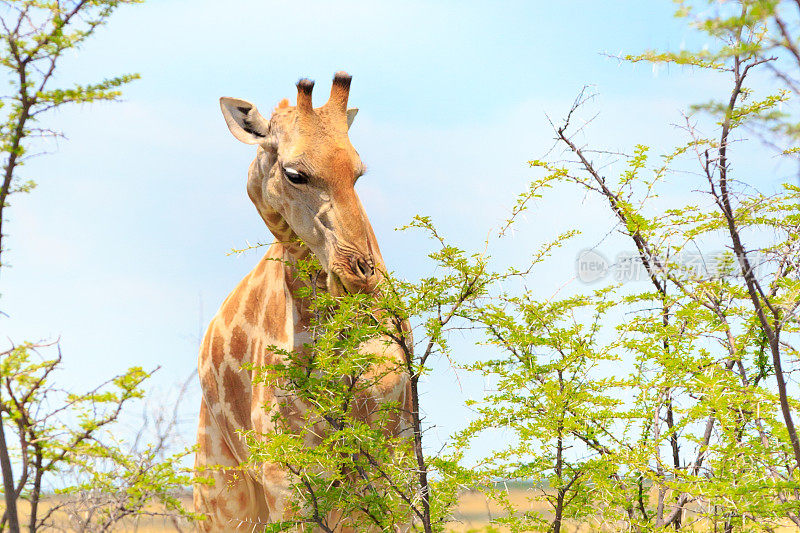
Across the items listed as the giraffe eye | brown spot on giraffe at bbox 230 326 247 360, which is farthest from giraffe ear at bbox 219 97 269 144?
brown spot on giraffe at bbox 230 326 247 360

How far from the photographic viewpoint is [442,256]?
5008 mm

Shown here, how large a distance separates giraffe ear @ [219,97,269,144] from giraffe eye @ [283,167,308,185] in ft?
2.08

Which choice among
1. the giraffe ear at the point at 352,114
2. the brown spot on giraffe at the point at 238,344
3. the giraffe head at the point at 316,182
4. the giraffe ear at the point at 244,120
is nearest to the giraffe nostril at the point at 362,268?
the giraffe head at the point at 316,182

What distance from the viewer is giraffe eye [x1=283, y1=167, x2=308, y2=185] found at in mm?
5469

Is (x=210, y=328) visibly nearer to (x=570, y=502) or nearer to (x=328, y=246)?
(x=328, y=246)

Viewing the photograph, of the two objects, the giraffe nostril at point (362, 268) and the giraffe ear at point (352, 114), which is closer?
the giraffe nostril at point (362, 268)

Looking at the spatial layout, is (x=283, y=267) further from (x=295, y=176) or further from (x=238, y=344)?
(x=238, y=344)

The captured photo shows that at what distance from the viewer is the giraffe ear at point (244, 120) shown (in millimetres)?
6043

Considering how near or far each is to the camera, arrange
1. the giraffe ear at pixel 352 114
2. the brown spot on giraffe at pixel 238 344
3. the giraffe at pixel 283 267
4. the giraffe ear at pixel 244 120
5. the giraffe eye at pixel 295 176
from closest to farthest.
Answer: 1. the giraffe at pixel 283 267
2. the giraffe eye at pixel 295 176
3. the giraffe ear at pixel 244 120
4. the brown spot on giraffe at pixel 238 344
5. the giraffe ear at pixel 352 114

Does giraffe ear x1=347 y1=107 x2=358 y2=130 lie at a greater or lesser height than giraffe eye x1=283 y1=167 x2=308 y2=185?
greater

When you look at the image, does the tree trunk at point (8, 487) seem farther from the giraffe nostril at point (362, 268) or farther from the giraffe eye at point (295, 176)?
the giraffe eye at point (295, 176)

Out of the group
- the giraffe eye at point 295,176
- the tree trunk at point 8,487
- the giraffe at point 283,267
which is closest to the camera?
the tree trunk at point 8,487

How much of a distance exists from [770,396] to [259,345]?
3.47 meters

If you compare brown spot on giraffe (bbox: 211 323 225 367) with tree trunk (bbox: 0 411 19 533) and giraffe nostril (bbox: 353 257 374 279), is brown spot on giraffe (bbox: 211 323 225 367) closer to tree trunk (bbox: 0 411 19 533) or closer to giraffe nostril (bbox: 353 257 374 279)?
giraffe nostril (bbox: 353 257 374 279)
